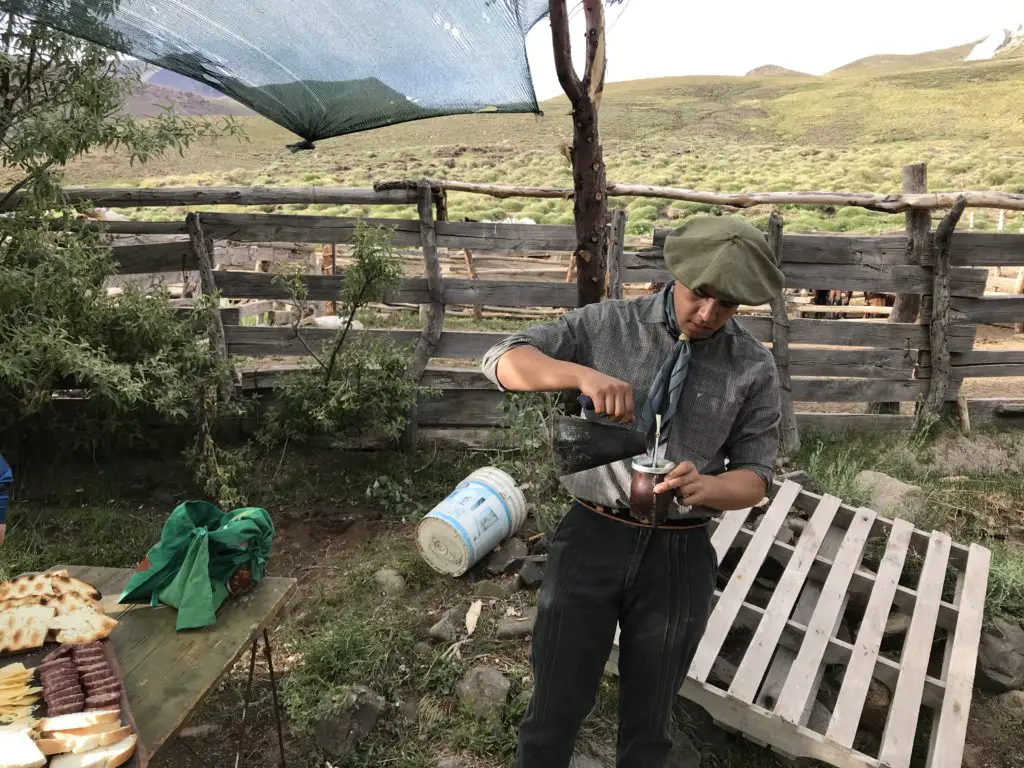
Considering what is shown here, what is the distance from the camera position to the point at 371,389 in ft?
16.7

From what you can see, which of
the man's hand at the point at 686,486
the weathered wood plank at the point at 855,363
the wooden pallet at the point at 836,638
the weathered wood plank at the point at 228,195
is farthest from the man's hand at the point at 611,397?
the weathered wood plank at the point at 855,363

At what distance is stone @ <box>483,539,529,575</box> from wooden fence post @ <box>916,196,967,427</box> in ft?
12.9

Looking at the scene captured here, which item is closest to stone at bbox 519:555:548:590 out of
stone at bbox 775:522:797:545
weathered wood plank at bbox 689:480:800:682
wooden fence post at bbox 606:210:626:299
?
weathered wood plank at bbox 689:480:800:682

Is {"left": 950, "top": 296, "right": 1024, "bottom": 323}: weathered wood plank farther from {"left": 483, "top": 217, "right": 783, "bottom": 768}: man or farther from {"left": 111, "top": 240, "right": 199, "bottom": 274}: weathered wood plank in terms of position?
{"left": 111, "top": 240, "right": 199, "bottom": 274}: weathered wood plank

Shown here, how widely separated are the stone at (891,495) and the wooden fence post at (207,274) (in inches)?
184

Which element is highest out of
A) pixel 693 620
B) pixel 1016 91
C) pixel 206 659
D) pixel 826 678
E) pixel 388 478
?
pixel 1016 91

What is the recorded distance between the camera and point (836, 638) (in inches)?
130

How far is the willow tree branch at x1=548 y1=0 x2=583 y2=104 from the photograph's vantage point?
3.50 m

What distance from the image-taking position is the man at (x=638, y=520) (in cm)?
193

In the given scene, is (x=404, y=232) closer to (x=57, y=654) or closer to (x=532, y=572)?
(x=532, y=572)

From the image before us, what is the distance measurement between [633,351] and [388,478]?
3.51 metres

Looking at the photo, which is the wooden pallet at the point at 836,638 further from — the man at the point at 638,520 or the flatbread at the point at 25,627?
the flatbread at the point at 25,627

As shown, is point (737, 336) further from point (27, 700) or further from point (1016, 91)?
point (1016, 91)

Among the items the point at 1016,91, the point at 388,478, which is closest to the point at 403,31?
the point at 388,478
